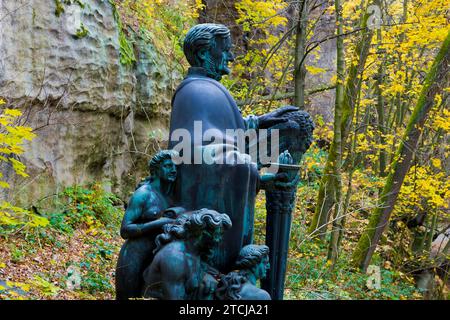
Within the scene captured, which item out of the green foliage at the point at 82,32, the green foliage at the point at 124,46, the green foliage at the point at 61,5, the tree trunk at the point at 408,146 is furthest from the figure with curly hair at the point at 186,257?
the tree trunk at the point at 408,146

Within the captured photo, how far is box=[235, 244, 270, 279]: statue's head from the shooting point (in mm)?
3686

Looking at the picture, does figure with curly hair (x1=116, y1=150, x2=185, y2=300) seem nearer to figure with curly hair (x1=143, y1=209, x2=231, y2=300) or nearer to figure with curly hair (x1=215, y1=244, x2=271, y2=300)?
figure with curly hair (x1=143, y1=209, x2=231, y2=300)

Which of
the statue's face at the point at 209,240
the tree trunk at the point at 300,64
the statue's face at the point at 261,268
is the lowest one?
the statue's face at the point at 261,268

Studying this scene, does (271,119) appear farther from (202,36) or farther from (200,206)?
(200,206)

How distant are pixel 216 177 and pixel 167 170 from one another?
335 mm

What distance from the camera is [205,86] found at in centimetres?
390

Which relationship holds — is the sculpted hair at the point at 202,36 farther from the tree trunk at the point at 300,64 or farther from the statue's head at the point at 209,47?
the tree trunk at the point at 300,64

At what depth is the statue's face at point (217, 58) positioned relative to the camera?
13.3ft

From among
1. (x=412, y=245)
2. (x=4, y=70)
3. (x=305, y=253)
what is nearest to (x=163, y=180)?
(x=4, y=70)

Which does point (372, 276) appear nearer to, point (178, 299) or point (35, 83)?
point (35, 83)

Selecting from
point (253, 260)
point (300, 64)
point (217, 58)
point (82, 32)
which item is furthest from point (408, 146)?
point (253, 260)

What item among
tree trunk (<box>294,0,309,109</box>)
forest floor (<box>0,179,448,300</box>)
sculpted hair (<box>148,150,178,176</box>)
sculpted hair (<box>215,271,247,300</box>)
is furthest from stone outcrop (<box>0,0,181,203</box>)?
sculpted hair (<box>215,271,247,300</box>)

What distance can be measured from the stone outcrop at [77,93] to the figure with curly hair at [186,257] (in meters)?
4.51

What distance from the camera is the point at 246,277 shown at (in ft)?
12.1
